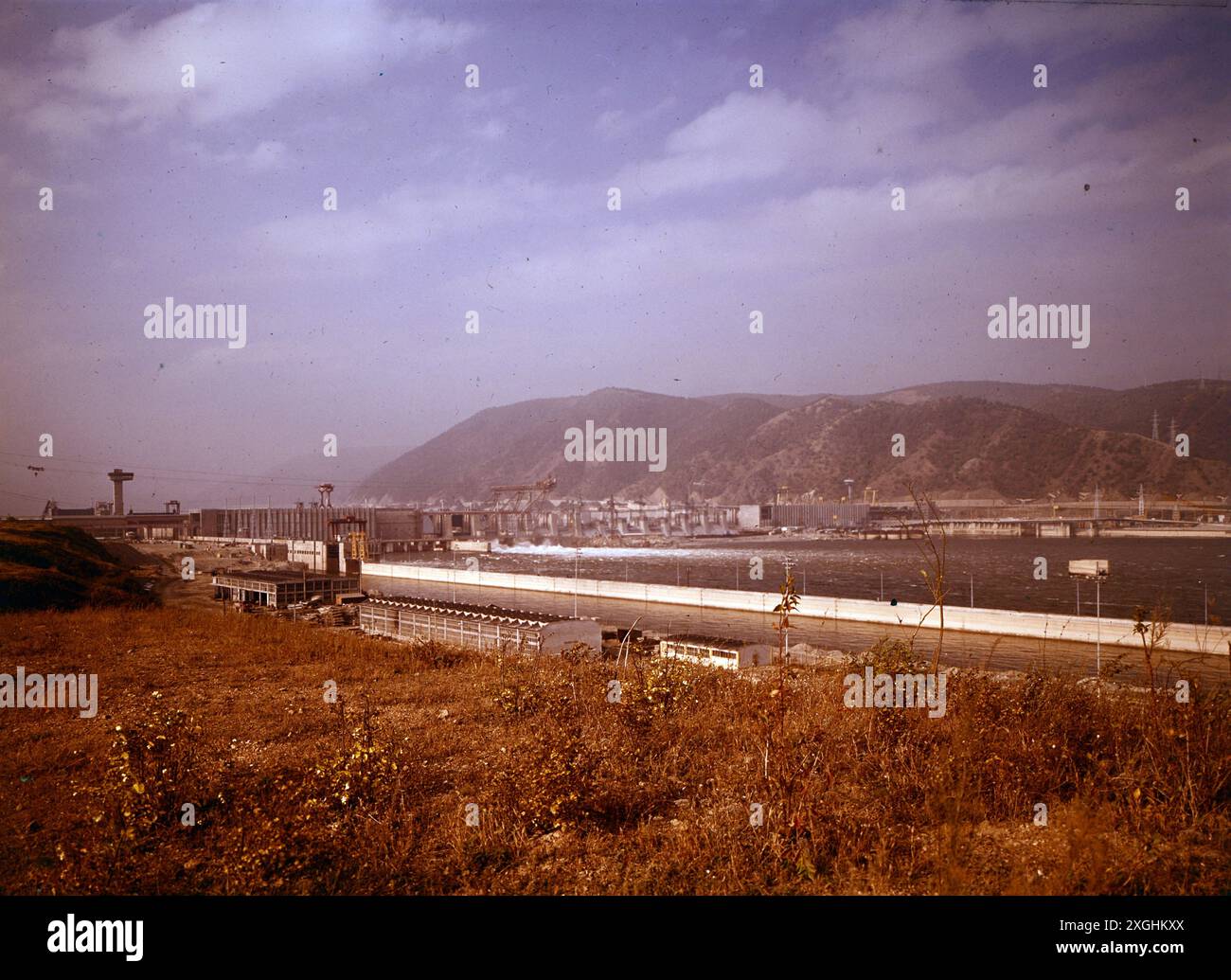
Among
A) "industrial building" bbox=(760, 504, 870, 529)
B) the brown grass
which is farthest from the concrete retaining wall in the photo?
"industrial building" bbox=(760, 504, 870, 529)

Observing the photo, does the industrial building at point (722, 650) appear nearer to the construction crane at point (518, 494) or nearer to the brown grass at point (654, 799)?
the brown grass at point (654, 799)

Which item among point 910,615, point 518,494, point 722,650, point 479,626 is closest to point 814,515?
point 518,494

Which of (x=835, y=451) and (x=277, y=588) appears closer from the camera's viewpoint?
(x=277, y=588)

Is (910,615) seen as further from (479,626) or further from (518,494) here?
(518,494)

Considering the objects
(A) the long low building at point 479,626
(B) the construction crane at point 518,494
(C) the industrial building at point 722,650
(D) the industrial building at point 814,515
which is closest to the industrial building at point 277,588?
(A) the long low building at point 479,626
